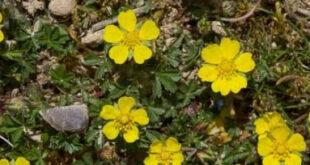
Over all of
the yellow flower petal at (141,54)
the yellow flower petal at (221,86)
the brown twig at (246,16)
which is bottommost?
the yellow flower petal at (221,86)

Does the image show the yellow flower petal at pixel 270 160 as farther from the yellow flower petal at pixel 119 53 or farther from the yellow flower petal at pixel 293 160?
the yellow flower petal at pixel 119 53

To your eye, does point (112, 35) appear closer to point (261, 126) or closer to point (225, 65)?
point (225, 65)

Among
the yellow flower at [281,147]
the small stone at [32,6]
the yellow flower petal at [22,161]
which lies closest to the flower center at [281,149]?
Result: the yellow flower at [281,147]

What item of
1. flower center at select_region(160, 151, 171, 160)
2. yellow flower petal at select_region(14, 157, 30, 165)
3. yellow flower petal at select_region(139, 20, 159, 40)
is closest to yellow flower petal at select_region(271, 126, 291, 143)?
flower center at select_region(160, 151, 171, 160)

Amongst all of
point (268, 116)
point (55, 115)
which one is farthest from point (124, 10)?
point (268, 116)

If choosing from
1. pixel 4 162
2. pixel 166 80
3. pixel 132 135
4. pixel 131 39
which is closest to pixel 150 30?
pixel 131 39

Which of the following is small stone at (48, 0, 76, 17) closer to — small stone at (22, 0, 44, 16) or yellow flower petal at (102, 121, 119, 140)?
small stone at (22, 0, 44, 16)
